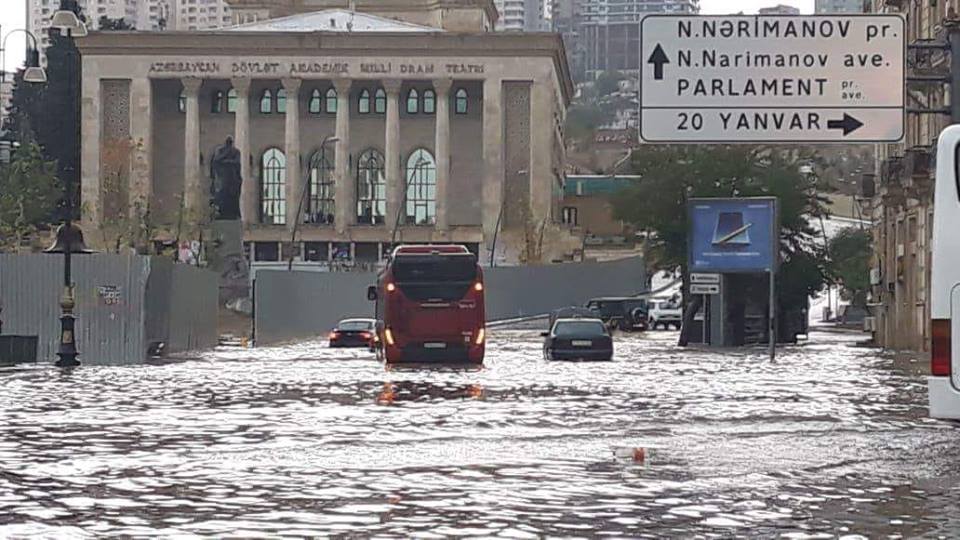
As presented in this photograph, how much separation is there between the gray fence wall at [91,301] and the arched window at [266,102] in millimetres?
86747

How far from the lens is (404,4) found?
496 feet

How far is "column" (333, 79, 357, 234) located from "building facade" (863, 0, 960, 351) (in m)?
64.8

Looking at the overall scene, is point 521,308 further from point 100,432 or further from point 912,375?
point 100,432

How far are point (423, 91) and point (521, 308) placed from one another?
41.6 meters

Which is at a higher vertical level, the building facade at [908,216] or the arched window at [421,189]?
the arched window at [421,189]

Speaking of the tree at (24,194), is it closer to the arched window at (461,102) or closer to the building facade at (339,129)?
the building facade at (339,129)

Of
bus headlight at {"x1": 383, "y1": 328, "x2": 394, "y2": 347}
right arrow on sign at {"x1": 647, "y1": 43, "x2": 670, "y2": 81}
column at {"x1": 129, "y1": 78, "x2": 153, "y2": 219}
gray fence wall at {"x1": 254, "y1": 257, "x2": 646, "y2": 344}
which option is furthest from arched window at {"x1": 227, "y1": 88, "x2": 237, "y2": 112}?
right arrow on sign at {"x1": 647, "y1": 43, "x2": 670, "y2": 81}

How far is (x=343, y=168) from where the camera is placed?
133125 mm

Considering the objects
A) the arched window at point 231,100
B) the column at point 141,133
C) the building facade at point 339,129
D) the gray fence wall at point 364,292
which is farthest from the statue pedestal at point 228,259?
the arched window at point 231,100

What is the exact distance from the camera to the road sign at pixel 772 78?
26.1 metres

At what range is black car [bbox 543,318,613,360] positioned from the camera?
174 ft

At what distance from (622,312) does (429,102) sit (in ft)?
147

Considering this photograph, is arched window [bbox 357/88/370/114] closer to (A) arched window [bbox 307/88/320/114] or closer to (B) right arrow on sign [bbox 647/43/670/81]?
(A) arched window [bbox 307/88/320/114]

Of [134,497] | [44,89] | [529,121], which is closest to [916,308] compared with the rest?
[134,497]
